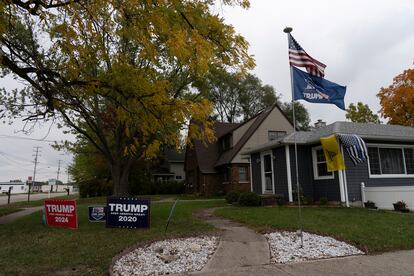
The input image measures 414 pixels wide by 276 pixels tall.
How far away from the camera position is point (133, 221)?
9.66 metres

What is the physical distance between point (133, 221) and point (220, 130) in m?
23.8

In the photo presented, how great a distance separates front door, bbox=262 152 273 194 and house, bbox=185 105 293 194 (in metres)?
7.61

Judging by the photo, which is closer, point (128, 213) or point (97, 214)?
point (128, 213)

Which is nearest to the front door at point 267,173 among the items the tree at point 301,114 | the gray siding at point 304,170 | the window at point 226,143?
the gray siding at point 304,170

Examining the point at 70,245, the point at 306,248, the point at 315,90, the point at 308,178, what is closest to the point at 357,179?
the point at 308,178

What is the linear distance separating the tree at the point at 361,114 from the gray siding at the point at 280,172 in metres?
23.5

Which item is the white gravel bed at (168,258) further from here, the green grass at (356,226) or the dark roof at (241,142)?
the dark roof at (241,142)

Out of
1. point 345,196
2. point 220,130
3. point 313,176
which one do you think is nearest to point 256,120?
point 220,130

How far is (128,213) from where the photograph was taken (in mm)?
9680

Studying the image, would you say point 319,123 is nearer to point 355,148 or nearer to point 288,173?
point 288,173

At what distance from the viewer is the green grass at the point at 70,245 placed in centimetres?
591

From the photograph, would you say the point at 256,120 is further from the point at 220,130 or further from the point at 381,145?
the point at 381,145

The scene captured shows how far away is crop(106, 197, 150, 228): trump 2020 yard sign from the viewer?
31.7ft

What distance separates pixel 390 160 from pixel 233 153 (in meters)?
13.3
